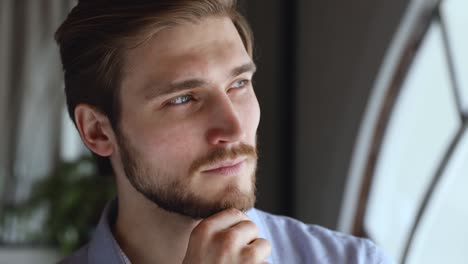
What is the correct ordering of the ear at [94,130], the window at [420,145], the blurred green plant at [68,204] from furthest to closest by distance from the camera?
the blurred green plant at [68,204] → the window at [420,145] → the ear at [94,130]

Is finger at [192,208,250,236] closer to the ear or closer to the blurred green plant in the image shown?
the ear

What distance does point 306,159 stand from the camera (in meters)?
3.41

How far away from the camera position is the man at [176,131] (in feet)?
4.97

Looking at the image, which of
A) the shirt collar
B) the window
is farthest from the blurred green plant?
the shirt collar

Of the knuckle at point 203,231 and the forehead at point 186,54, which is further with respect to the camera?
the forehead at point 186,54

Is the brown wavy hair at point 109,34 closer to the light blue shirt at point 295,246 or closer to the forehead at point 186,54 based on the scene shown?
the forehead at point 186,54

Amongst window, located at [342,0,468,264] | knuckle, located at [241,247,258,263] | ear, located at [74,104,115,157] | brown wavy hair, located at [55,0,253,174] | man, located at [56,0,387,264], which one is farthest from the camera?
window, located at [342,0,468,264]

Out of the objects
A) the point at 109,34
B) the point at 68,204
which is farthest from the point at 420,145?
the point at 68,204

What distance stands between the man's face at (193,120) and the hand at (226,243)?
0.19 ft

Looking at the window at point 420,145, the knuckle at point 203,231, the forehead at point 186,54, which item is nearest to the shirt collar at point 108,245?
the knuckle at point 203,231

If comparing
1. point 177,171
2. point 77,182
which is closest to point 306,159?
point 177,171

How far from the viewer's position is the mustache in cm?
151

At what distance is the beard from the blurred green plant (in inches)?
134

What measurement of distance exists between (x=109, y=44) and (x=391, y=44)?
1.31 m
